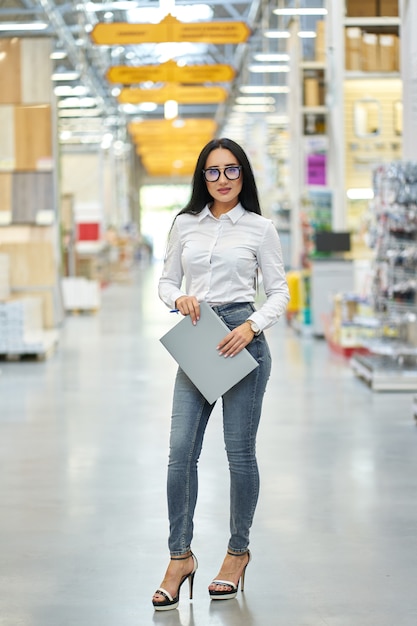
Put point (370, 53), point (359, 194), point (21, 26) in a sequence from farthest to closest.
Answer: point (21, 26) → point (359, 194) → point (370, 53)

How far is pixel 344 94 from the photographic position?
42.3 ft

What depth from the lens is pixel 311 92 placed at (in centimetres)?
1393

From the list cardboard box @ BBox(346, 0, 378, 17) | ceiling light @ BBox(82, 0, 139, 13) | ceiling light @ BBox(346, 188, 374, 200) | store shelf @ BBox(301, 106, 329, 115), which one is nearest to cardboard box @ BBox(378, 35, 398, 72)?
cardboard box @ BBox(346, 0, 378, 17)

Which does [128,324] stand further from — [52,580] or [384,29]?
[52,580]

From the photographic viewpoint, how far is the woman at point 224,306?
3445 mm

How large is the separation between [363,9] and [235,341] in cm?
964

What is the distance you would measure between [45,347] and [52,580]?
281 inches

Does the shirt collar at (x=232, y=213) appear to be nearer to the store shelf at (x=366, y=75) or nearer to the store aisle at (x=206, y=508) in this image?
the store aisle at (x=206, y=508)

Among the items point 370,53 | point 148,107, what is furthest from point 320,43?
point 148,107

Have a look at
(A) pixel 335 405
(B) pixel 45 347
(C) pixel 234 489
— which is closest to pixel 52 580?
(C) pixel 234 489

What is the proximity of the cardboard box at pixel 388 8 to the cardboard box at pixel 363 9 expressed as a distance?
0.06 m

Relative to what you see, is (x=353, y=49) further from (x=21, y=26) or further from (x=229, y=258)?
(x=21, y=26)

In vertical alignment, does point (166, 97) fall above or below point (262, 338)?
above

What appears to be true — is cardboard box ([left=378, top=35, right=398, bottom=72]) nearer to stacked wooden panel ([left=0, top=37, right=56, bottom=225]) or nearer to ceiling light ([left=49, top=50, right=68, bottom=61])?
stacked wooden panel ([left=0, top=37, right=56, bottom=225])
